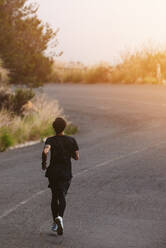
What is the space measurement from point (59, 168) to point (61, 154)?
0.58 ft

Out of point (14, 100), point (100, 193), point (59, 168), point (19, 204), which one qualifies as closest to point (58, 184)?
point (59, 168)

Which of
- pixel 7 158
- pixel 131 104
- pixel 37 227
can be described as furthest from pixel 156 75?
pixel 37 227

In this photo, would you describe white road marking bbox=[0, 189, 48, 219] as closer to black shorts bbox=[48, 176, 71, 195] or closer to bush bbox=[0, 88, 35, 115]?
black shorts bbox=[48, 176, 71, 195]

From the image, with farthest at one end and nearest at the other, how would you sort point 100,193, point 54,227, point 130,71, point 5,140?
point 130,71, point 5,140, point 100,193, point 54,227

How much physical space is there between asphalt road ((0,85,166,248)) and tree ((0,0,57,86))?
2.91m

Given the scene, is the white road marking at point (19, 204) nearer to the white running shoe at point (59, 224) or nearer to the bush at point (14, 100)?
the white running shoe at point (59, 224)

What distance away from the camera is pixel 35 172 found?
42.3ft

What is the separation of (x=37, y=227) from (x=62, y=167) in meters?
1.03

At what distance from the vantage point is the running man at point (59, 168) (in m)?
7.46

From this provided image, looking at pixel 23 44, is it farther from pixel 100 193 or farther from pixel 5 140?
pixel 100 193

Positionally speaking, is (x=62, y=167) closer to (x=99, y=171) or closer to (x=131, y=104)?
(x=99, y=171)

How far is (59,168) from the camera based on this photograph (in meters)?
7.48

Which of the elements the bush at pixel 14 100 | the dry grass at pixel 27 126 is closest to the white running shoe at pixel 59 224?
the dry grass at pixel 27 126

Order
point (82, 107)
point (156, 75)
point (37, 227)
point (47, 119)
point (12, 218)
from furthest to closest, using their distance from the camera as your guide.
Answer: point (156, 75)
point (82, 107)
point (47, 119)
point (12, 218)
point (37, 227)
